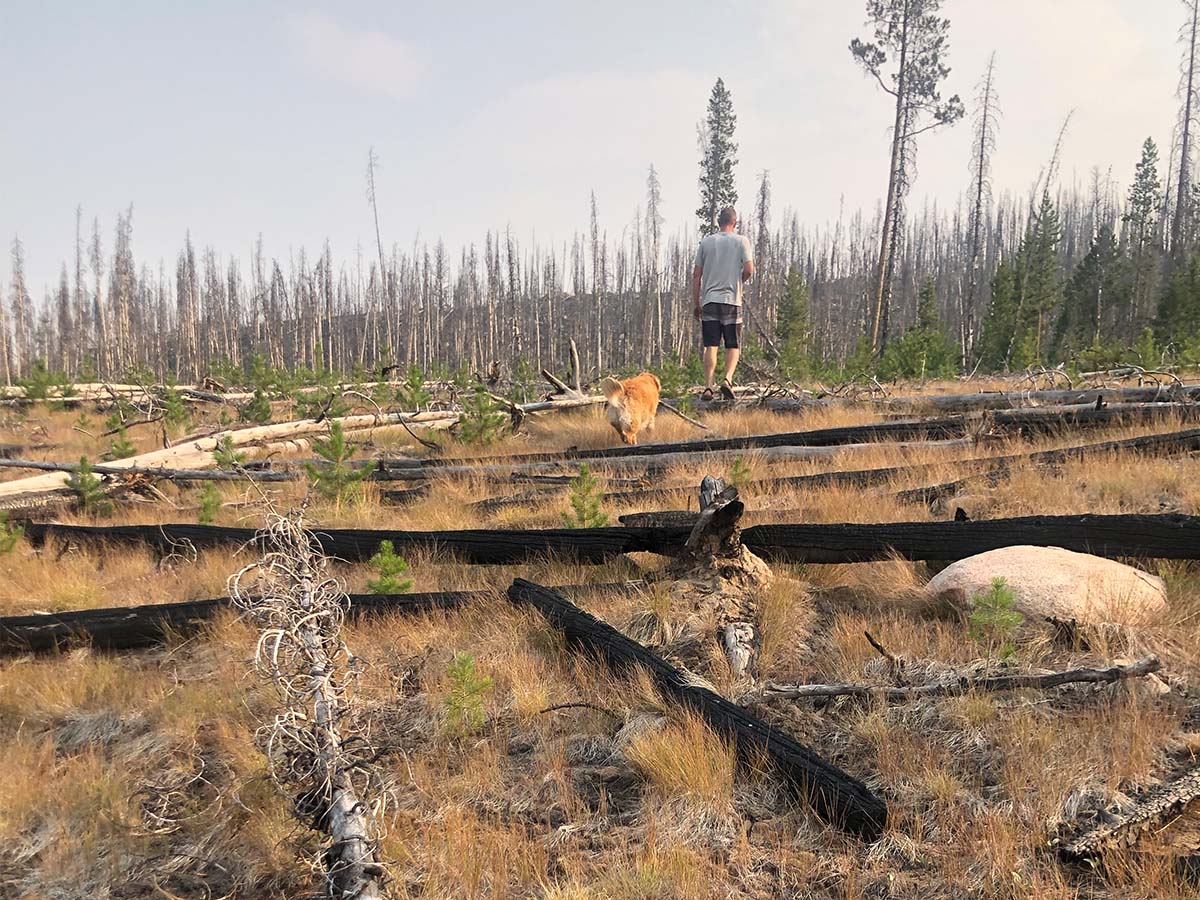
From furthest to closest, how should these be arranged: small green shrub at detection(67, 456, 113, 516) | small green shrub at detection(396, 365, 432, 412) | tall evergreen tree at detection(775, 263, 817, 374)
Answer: tall evergreen tree at detection(775, 263, 817, 374) < small green shrub at detection(396, 365, 432, 412) < small green shrub at detection(67, 456, 113, 516)

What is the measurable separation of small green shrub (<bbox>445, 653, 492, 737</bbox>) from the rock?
7.88 ft

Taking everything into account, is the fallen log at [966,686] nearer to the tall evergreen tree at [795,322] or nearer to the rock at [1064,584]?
the rock at [1064,584]

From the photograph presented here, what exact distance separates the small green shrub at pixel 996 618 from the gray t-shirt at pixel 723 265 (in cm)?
686

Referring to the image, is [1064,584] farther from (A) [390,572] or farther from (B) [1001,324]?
(B) [1001,324]

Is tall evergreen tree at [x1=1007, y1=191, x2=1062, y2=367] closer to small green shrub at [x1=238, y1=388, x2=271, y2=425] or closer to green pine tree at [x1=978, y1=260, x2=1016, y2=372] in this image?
green pine tree at [x1=978, y1=260, x2=1016, y2=372]

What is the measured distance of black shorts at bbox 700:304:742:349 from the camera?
945cm

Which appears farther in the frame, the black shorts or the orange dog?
the black shorts

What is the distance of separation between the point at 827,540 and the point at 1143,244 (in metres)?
50.6

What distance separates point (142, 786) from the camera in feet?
9.39

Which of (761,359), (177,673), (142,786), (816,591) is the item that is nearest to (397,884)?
(142,786)

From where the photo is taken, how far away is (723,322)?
31.3 ft

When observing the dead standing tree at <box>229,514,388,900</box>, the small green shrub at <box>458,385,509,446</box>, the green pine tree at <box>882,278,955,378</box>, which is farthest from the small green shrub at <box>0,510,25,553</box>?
the green pine tree at <box>882,278,955,378</box>

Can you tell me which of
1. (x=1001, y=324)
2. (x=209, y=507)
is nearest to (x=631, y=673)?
(x=209, y=507)

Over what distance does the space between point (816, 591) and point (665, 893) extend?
224cm
